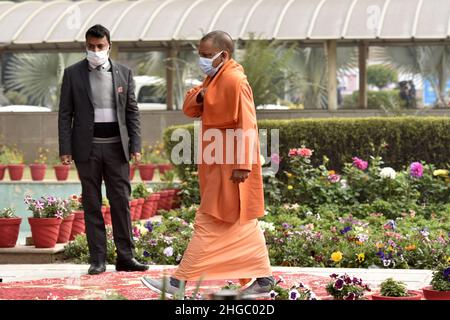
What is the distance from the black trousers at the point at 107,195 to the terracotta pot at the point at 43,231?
1.21 metres

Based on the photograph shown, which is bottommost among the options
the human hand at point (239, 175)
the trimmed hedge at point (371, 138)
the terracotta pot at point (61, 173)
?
the terracotta pot at point (61, 173)

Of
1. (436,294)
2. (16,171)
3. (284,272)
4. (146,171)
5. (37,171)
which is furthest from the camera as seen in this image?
(16,171)

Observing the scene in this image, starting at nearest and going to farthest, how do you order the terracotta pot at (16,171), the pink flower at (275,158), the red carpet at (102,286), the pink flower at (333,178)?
the red carpet at (102,286), the pink flower at (333,178), the pink flower at (275,158), the terracotta pot at (16,171)

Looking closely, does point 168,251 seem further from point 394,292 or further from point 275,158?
point 275,158

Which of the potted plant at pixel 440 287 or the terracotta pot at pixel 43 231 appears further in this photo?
the terracotta pot at pixel 43 231

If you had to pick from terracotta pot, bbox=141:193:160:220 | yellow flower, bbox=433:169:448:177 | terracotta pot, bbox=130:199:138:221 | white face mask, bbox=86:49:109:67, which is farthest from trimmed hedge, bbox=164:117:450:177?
white face mask, bbox=86:49:109:67

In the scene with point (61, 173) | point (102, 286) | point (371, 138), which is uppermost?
point (371, 138)

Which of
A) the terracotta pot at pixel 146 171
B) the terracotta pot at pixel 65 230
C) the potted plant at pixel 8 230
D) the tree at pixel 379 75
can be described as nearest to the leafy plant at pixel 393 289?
the potted plant at pixel 8 230

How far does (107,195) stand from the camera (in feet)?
29.1

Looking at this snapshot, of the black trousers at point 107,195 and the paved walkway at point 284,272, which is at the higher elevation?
the black trousers at point 107,195

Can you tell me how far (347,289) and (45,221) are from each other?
3931 millimetres

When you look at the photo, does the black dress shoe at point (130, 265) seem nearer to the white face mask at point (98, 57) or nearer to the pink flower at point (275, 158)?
the white face mask at point (98, 57)

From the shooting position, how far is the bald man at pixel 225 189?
7566mm

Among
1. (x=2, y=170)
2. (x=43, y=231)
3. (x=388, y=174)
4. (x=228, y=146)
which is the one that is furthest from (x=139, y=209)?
(x=2, y=170)
